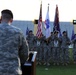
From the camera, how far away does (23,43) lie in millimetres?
3842

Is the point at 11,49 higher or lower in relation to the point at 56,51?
higher

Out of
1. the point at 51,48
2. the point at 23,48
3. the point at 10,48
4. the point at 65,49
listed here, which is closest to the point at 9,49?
the point at 10,48

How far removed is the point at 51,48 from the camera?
48.9 ft

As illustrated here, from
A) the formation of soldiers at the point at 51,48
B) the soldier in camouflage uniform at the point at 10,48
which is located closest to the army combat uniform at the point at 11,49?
the soldier in camouflage uniform at the point at 10,48

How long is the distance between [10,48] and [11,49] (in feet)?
0.06

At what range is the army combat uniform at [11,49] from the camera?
3693 mm

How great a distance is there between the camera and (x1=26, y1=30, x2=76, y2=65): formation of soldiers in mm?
14672

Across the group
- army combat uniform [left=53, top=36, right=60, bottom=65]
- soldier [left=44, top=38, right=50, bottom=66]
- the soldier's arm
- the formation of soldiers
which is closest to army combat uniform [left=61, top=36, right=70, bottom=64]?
the formation of soldiers

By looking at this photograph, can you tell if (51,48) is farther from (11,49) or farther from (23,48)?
(11,49)

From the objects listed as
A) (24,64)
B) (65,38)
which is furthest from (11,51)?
(65,38)

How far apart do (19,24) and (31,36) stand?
14.6 metres

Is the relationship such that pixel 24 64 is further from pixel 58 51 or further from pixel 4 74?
pixel 58 51

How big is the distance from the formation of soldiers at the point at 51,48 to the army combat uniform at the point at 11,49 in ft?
35.1

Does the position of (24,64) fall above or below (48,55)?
above
